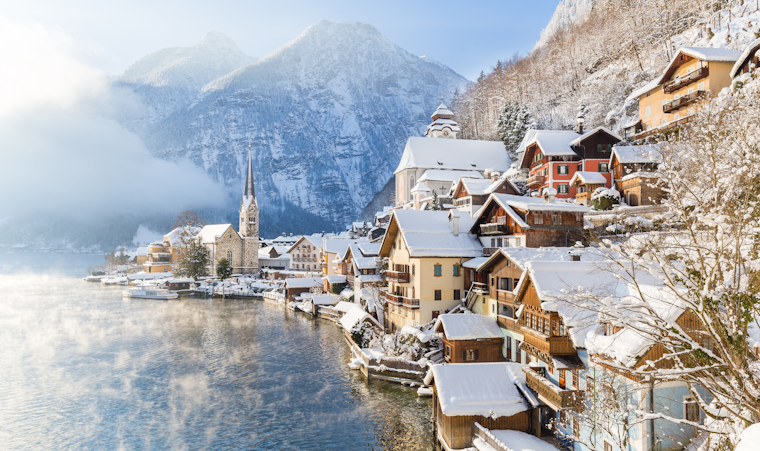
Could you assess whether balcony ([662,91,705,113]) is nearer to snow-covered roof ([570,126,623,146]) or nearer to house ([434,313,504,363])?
snow-covered roof ([570,126,623,146])

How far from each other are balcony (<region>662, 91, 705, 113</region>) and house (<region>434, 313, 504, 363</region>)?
87.8ft

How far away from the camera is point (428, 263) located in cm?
3472

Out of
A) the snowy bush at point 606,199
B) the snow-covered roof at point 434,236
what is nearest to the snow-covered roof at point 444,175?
the snowy bush at point 606,199

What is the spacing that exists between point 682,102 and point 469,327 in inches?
1197

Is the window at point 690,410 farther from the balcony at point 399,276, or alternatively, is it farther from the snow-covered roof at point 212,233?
the snow-covered roof at point 212,233

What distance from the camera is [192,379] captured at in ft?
107

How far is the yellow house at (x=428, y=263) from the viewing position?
1363 inches

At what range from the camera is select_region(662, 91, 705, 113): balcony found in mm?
36656

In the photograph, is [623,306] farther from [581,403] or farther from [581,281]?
[581,281]

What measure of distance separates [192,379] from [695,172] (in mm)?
33661

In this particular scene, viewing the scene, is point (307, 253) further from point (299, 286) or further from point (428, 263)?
point (428, 263)

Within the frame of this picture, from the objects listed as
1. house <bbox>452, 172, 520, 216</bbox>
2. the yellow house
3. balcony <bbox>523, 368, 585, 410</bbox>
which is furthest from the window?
house <bbox>452, 172, 520, 216</bbox>

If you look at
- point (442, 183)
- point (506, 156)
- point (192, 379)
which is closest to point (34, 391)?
point (192, 379)

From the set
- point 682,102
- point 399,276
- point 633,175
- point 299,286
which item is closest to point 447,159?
point 299,286
